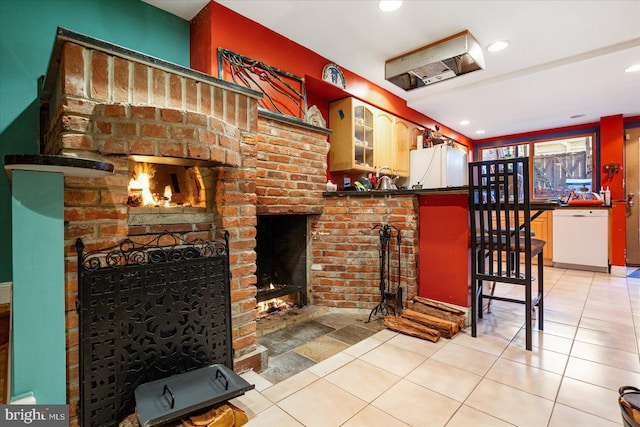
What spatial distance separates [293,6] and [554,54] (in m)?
2.73

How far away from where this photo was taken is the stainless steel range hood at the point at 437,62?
8.49 ft

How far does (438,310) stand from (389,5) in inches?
95.6

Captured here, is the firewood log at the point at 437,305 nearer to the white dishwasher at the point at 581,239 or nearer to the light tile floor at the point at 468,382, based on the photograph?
the light tile floor at the point at 468,382

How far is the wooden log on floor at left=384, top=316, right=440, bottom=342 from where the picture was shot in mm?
2127

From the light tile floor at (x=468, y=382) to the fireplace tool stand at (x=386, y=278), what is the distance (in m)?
0.38

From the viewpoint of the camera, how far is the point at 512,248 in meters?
2.13

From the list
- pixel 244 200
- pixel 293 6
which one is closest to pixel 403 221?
pixel 244 200

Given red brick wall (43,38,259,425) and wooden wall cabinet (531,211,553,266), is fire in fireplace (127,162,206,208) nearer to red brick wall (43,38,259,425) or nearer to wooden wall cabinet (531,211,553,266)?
red brick wall (43,38,259,425)

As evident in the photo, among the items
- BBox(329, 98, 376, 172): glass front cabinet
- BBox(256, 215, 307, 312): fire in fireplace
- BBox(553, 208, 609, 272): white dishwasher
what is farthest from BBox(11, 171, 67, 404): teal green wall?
BBox(553, 208, 609, 272): white dishwasher

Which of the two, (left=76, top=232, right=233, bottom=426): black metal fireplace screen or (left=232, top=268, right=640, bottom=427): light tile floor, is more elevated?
(left=76, top=232, right=233, bottom=426): black metal fireplace screen

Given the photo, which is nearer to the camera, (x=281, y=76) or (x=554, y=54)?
(x=281, y=76)

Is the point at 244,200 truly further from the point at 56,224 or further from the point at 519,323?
the point at 519,323

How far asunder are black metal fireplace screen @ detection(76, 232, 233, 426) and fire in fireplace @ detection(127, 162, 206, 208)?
289 mm

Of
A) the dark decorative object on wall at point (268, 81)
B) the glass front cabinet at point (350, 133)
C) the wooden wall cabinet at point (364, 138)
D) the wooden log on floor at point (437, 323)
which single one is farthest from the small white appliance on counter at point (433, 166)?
the wooden log on floor at point (437, 323)
